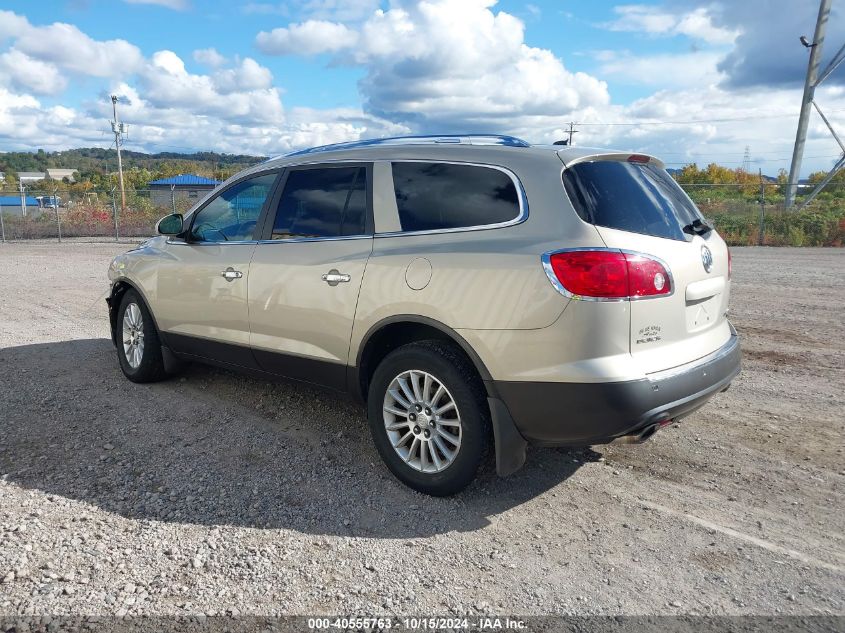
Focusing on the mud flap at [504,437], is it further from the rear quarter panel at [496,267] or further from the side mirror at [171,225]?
the side mirror at [171,225]

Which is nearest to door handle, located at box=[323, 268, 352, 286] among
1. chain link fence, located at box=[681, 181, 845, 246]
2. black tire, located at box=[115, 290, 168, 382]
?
black tire, located at box=[115, 290, 168, 382]

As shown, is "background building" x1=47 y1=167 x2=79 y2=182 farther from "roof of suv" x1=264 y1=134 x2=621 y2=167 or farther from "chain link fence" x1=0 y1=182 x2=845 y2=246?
"roof of suv" x1=264 y1=134 x2=621 y2=167

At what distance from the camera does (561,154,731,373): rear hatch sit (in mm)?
3266

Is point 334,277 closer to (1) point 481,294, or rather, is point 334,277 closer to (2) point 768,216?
(1) point 481,294

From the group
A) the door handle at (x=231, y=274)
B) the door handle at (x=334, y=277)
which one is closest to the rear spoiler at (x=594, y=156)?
the door handle at (x=334, y=277)

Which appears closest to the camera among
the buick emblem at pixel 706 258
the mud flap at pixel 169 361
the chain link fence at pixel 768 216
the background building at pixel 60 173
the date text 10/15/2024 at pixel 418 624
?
the date text 10/15/2024 at pixel 418 624

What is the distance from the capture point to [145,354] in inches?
226

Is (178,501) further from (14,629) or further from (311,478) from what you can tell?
(14,629)

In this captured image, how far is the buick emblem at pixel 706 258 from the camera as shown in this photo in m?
3.67

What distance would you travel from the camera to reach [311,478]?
4086 mm

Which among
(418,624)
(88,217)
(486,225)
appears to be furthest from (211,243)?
(88,217)

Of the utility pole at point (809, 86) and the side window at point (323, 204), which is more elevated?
the utility pole at point (809, 86)

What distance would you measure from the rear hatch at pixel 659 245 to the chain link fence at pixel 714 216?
15024 millimetres

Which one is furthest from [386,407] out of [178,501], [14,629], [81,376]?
[81,376]
